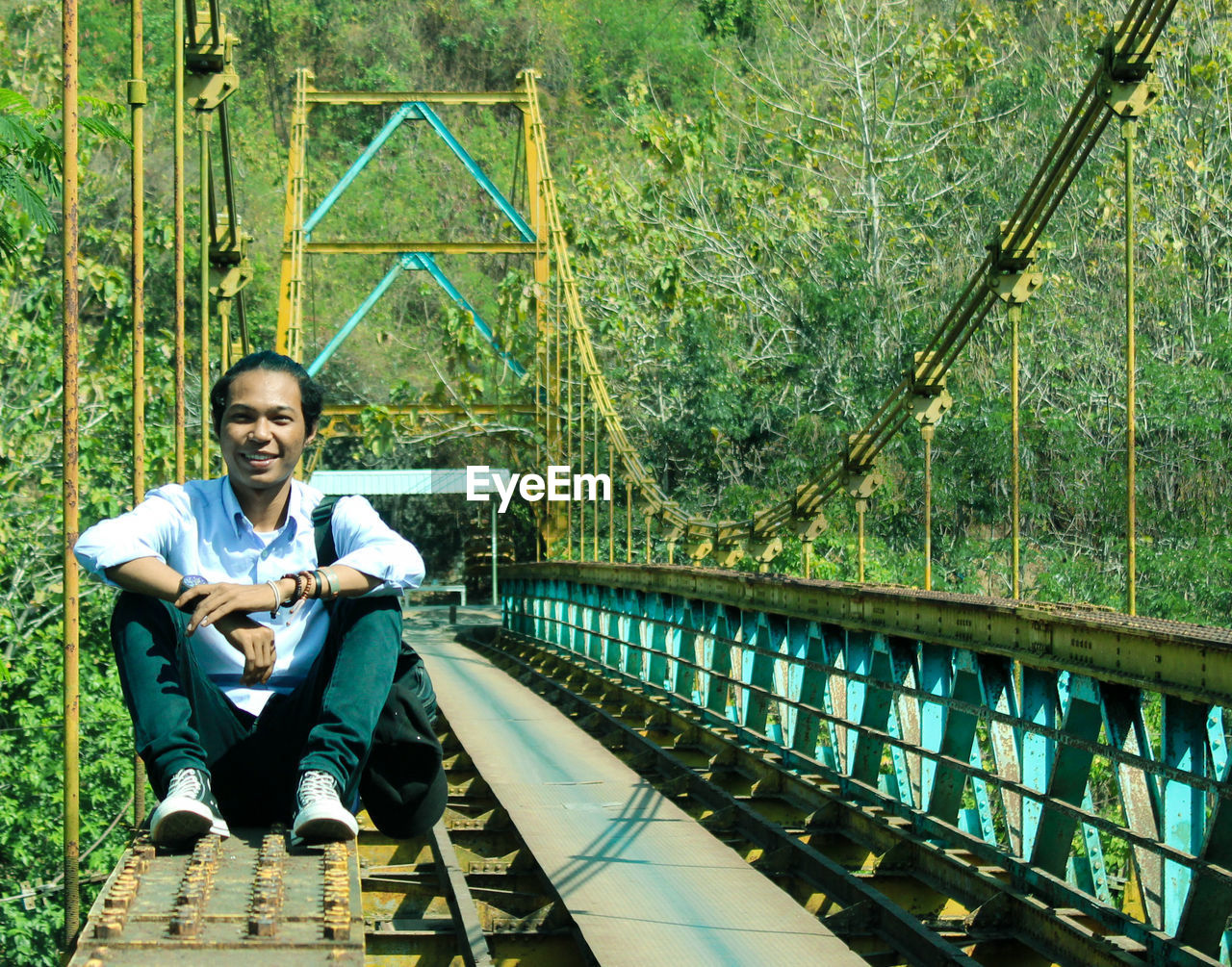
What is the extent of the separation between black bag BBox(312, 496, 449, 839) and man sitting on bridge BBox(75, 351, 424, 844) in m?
0.10

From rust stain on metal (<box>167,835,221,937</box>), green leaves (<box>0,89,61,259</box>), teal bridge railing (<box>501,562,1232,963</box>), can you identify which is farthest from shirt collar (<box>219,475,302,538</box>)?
green leaves (<box>0,89,61,259</box>)

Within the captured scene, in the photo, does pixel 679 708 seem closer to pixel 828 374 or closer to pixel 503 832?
pixel 503 832

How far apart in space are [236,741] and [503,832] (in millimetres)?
3198

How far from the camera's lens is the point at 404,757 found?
11.3 feet

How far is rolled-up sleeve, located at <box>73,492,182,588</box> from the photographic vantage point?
3.19 meters

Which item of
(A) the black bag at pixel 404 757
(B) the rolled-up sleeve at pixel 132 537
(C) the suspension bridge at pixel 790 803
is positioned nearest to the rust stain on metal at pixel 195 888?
(C) the suspension bridge at pixel 790 803

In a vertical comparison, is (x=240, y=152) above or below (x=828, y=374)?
above

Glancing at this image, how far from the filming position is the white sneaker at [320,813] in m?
2.93

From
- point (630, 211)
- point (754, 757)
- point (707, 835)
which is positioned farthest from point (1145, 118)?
point (707, 835)

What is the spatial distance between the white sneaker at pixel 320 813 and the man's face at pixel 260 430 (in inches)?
28.1

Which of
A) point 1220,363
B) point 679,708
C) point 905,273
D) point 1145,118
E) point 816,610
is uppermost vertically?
point 1145,118

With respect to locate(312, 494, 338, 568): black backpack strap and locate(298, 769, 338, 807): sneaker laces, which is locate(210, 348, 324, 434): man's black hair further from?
locate(298, 769, 338, 807): sneaker laces

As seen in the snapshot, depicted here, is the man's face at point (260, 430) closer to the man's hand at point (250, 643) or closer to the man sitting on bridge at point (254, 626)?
the man sitting on bridge at point (254, 626)

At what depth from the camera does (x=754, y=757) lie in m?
7.32
